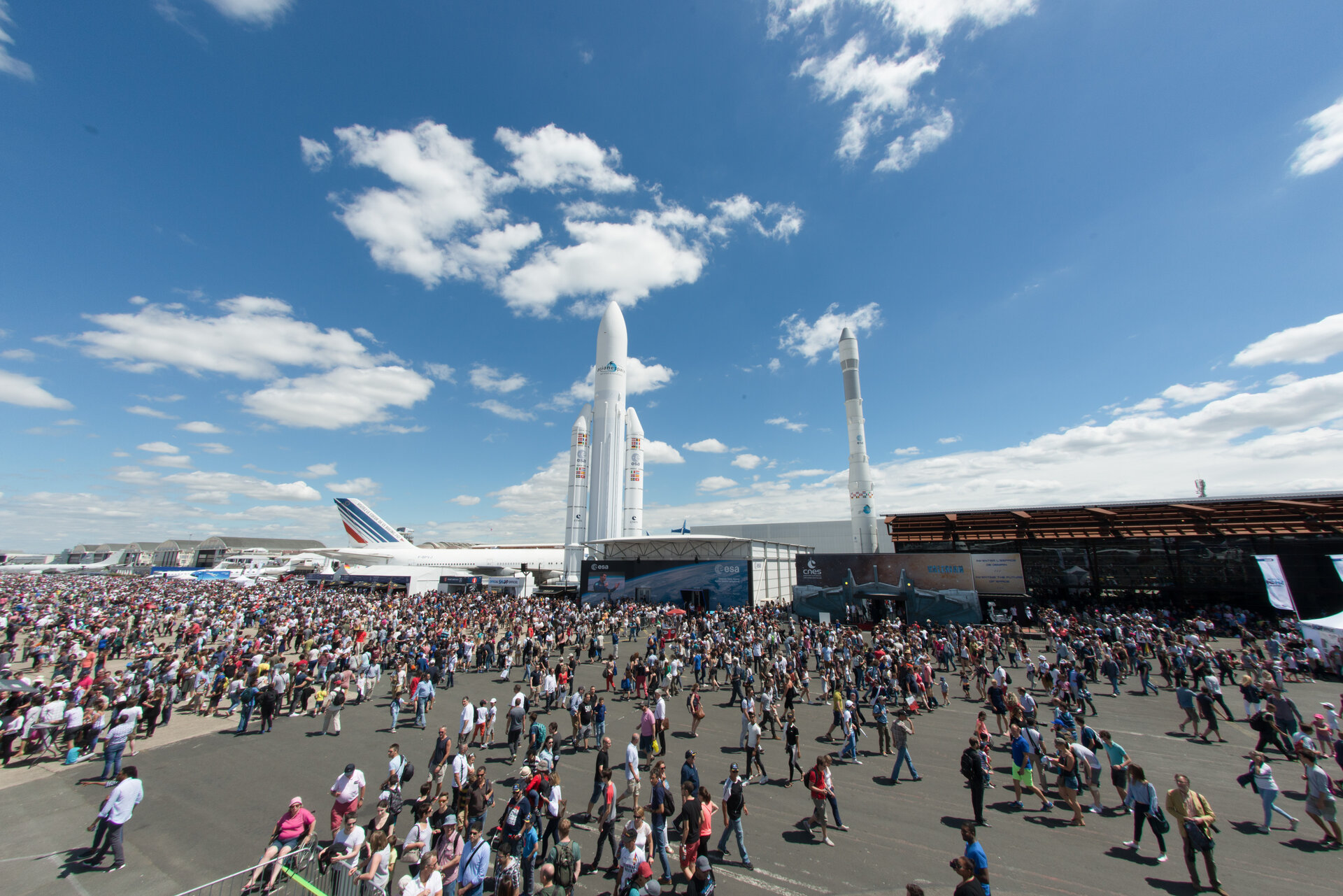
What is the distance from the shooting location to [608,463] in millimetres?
39594

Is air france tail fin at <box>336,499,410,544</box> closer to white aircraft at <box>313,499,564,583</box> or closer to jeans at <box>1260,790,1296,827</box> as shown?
white aircraft at <box>313,499,564,583</box>

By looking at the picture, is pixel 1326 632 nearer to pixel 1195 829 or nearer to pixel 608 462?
pixel 1195 829

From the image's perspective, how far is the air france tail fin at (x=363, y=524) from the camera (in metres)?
49.4

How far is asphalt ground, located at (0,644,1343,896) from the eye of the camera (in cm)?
615

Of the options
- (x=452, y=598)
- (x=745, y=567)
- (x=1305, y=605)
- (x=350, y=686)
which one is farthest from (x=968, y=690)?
(x=452, y=598)

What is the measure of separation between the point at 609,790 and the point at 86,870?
6.79 meters

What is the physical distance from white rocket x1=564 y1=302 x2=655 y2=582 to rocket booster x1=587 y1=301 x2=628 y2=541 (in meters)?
0.06

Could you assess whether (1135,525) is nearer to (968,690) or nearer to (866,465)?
(866,465)

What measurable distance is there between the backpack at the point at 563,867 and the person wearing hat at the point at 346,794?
357cm

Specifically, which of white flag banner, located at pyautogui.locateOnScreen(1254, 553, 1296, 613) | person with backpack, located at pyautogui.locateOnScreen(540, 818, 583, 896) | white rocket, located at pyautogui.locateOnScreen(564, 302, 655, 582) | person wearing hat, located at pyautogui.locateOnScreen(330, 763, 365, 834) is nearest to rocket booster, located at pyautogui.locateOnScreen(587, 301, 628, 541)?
white rocket, located at pyautogui.locateOnScreen(564, 302, 655, 582)

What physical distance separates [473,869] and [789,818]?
4788 mm

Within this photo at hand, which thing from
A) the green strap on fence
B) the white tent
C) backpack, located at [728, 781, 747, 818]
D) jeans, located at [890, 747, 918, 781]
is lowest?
jeans, located at [890, 747, 918, 781]

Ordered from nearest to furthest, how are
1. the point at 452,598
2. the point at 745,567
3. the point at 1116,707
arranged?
1. the point at 1116,707
2. the point at 745,567
3. the point at 452,598

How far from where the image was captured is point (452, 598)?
1369 inches
